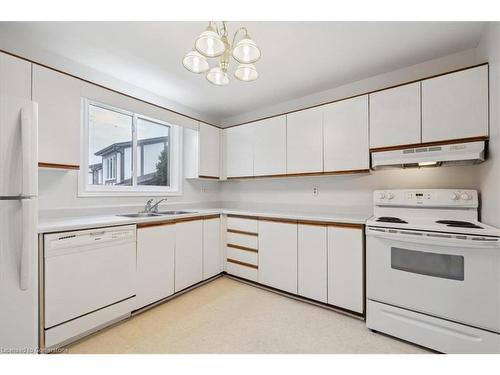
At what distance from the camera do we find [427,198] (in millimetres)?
2133

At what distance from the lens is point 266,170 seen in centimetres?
312

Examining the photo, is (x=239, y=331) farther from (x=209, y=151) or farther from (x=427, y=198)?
(x=209, y=151)

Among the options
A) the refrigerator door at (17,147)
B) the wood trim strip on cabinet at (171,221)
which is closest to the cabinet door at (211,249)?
the wood trim strip on cabinet at (171,221)

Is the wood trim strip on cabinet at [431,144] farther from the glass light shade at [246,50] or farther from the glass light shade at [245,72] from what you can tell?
the glass light shade at [246,50]

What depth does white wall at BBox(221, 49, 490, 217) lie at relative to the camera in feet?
6.95

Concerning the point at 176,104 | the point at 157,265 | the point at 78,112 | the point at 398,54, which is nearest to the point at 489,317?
the point at 398,54

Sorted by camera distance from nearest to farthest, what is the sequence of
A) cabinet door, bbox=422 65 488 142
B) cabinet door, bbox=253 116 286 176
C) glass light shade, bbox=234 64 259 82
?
glass light shade, bbox=234 64 259 82 < cabinet door, bbox=422 65 488 142 < cabinet door, bbox=253 116 286 176

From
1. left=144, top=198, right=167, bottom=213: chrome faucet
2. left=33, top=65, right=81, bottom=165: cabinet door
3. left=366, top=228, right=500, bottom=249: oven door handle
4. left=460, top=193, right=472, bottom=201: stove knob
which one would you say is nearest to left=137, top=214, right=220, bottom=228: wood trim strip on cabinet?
left=144, top=198, right=167, bottom=213: chrome faucet

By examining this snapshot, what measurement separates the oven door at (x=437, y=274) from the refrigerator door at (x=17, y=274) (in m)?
2.43

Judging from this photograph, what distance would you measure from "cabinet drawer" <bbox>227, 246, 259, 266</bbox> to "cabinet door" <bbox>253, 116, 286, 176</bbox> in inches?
42.5

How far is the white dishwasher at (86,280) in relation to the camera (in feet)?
5.35

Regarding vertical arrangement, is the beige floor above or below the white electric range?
below

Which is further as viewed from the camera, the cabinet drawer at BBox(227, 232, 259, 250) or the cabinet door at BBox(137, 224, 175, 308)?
the cabinet drawer at BBox(227, 232, 259, 250)

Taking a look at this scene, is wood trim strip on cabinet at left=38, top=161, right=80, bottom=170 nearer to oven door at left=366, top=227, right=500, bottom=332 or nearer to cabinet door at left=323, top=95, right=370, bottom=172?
cabinet door at left=323, top=95, right=370, bottom=172
